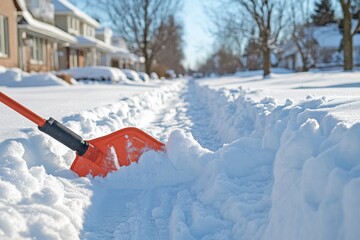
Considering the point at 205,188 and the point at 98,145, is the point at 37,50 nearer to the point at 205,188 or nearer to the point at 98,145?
the point at 98,145

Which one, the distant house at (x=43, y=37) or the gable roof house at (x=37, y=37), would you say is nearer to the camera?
the distant house at (x=43, y=37)

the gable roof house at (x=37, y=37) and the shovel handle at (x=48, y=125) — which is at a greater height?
the gable roof house at (x=37, y=37)

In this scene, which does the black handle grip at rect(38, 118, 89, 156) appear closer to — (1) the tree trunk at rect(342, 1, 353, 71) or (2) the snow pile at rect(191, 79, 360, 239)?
(2) the snow pile at rect(191, 79, 360, 239)

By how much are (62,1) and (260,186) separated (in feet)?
103

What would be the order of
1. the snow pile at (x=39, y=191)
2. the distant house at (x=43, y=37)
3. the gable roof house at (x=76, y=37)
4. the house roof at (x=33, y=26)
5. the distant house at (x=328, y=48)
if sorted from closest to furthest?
the snow pile at (x=39, y=191), the distant house at (x=43, y=37), the house roof at (x=33, y=26), the gable roof house at (x=76, y=37), the distant house at (x=328, y=48)

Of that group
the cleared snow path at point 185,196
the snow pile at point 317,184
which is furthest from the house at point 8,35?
the snow pile at point 317,184

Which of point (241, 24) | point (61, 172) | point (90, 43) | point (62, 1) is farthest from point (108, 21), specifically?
point (61, 172)

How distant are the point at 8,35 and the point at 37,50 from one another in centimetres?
603

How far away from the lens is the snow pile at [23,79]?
1369 centimetres

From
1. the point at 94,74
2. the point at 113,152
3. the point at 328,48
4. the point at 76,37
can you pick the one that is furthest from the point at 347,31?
the point at 328,48

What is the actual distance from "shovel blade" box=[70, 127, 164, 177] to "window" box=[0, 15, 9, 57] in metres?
13.9

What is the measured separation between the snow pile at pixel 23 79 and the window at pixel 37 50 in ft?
25.3

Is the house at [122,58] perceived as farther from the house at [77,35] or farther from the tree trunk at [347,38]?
the tree trunk at [347,38]

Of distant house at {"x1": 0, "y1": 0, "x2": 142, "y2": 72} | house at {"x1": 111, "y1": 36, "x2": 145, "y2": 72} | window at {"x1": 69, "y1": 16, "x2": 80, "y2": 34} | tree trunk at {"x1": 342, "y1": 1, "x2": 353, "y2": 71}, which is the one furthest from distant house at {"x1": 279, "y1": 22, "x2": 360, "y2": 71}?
window at {"x1": 69, "y1": 16, "x2": 80, "y2": 34}
